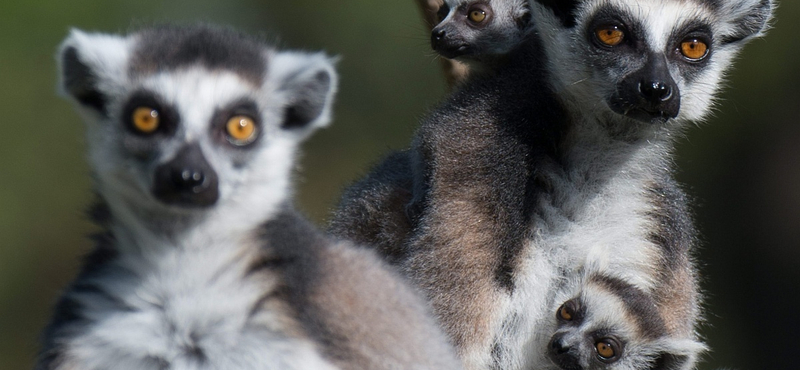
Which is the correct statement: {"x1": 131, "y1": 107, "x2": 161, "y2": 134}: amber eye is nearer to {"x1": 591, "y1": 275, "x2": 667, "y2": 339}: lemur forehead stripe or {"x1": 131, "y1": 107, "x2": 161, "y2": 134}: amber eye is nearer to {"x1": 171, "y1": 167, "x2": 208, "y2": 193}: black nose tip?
{"x1": 171, "y1": 167, "x2": 208, "y2": 193}: black nose tip

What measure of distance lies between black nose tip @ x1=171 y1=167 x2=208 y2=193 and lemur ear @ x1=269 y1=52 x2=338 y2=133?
49 cm

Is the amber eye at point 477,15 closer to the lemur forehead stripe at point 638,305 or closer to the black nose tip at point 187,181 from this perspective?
the lemur forehead stripe at point 638,305

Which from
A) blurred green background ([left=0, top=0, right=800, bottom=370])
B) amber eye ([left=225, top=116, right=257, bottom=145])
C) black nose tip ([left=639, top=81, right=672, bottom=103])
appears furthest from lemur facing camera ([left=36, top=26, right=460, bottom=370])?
blurred green background ([left=0, top=0, right=800, bottom=370])

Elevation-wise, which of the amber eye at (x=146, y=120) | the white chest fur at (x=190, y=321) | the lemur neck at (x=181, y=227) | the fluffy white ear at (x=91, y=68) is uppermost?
the fluffy white ear at (x=91, y=68)

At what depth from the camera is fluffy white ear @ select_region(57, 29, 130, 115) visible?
10.0ft

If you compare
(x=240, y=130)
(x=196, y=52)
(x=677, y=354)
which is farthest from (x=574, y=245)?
(x=196, y=52)

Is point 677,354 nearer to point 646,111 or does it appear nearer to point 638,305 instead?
point 638,305

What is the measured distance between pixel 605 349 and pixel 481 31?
183 cm

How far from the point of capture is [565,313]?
4.45 m

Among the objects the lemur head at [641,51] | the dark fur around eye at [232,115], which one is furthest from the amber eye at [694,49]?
the dark fur around eye at [232,115]

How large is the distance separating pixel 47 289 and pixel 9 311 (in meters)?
0.52

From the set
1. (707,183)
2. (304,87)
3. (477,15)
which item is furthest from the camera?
(707,183)

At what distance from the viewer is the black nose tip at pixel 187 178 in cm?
281

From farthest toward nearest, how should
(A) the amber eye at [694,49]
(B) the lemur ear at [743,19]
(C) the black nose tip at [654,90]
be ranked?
1. (B) the lemur ear at [743,19]
2. (A) the amber eye at [694,49]
3. (C) the black nose tip at [654,90]
